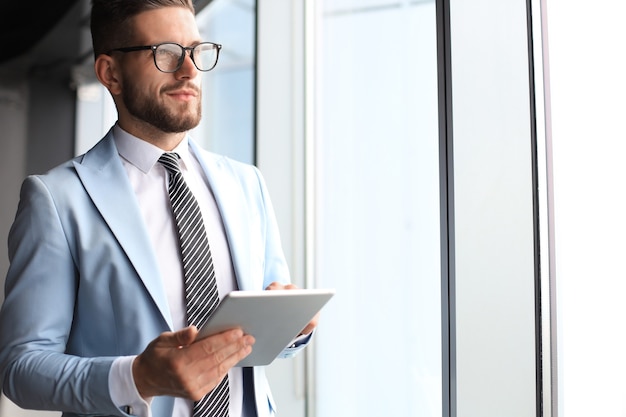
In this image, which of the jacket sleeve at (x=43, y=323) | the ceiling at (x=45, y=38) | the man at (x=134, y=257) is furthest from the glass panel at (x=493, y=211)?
the ceiling at (x=45, y=38)

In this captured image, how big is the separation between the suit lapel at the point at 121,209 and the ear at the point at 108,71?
5.7 inches

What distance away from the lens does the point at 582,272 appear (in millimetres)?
2162

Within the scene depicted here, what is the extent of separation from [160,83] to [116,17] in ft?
0.64

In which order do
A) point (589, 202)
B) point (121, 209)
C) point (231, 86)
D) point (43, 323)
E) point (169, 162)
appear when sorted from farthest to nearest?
point (231, 86), point (589, 202), point (169, 162), point (121, 209), point (43, 323)

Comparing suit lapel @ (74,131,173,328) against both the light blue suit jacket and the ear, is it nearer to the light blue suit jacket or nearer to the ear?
the light blue suit jacket

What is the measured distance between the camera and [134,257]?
1357 millimetres

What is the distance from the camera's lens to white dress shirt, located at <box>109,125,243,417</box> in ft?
4.70

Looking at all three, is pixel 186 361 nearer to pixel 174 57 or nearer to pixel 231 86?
pixel 174 57

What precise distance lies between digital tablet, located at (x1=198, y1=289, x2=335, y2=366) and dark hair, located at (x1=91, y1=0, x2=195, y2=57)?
0.71m

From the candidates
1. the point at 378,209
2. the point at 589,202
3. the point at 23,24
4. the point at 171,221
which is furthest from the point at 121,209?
the point at 23,24

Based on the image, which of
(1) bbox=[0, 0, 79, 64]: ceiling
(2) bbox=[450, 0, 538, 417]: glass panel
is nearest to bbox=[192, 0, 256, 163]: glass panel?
(1) bbox=[0, 0, 79, 64]: ceiling

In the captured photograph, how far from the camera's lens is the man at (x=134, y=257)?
1.23 metres

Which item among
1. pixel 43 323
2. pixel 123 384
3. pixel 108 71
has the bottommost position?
pixel 123 384

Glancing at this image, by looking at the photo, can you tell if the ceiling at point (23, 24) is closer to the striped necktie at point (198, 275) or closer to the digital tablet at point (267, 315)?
the striped necktie at point (198, 275)
